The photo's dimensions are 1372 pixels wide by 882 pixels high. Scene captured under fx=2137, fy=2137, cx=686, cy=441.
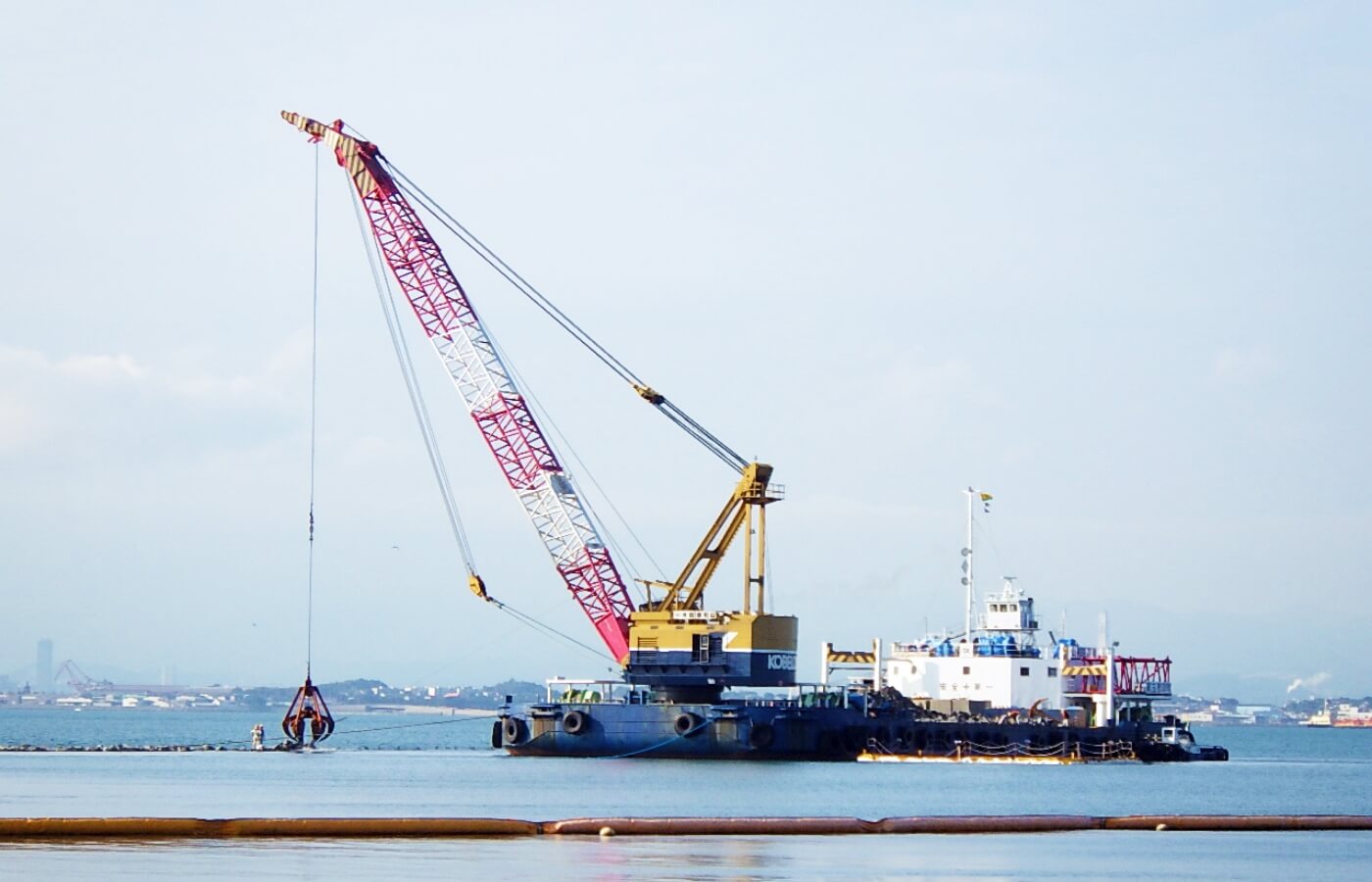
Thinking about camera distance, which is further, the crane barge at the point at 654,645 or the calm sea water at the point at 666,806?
the crane barge at the point at 654,645

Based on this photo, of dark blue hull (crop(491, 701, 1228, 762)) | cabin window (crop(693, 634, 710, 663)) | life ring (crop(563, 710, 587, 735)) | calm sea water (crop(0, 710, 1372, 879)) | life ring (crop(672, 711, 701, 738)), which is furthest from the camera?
life ring (crop(563, 710, 587, 735))

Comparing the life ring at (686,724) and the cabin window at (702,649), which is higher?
the cabin window at (702,649)

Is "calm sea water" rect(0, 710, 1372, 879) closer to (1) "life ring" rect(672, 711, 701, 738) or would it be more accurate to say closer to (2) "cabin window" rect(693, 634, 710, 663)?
(1) "life ring" rect(672, 711, 701, 738)

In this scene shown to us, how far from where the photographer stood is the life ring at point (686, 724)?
95.2 meters

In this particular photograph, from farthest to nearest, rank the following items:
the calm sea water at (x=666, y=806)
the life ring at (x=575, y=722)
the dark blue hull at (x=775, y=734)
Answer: the life ring at (x=575, y=722) < the dark blue hull at (x=775, y=734) < the calm sea water at (x=666, y=806)

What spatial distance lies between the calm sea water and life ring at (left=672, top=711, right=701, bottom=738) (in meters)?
2.20

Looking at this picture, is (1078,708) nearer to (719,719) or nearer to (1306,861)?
(719,719)

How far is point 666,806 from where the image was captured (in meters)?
63.5

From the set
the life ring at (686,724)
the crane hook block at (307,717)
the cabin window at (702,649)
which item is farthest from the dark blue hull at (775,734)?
the crane hook block at (307,717)

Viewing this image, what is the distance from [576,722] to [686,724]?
5.65 metres

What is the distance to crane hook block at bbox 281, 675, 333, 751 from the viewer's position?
4045 inches

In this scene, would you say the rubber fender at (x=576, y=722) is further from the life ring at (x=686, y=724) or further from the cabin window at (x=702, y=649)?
the cabin window at (x=702, y=649)

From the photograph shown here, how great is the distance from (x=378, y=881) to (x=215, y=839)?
7674 mm

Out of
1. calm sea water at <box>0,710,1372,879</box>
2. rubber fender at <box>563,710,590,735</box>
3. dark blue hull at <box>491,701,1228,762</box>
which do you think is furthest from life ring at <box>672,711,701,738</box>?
rubber fender at <box>563,710,590,735</box>
